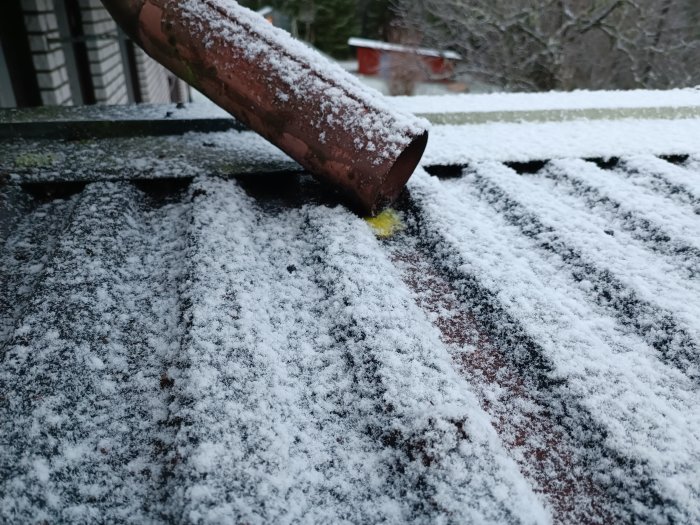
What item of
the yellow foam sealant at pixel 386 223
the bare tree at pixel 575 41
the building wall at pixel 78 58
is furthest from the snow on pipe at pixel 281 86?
the bare tree at pixel 575 41

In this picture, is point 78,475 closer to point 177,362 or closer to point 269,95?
point 177,362

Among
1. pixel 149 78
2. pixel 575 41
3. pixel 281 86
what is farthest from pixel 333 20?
pixel 281 86

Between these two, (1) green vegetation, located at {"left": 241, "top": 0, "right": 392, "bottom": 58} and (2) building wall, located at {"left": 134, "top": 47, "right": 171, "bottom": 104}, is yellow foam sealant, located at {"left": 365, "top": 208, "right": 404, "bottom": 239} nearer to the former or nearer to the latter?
(2) building wall, located at {"left": 134, "top": 47, "right": 171, "bottom": 104}

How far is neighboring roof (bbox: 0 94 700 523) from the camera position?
84cm

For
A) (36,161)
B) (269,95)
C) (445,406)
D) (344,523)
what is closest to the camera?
(344,523)

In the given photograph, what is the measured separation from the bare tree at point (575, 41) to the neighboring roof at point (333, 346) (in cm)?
1286

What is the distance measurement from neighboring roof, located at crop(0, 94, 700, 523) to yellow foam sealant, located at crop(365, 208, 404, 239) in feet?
0.11

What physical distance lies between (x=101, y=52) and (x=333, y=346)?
4.95 metres

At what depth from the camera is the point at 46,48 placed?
3.65 meters

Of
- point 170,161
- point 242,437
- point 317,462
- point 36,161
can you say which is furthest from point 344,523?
point 36,161

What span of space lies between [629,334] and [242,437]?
3.15 feet

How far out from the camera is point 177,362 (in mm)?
1030

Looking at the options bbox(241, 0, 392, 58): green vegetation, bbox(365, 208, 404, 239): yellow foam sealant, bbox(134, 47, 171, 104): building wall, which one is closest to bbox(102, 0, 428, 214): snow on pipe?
bbox(365, 208, 404, 239): yellow foam sealant

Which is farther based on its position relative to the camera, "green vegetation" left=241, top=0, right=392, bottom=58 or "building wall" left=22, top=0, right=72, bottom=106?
"green vegetation" left=241, top=0, right=392, bottom=58
